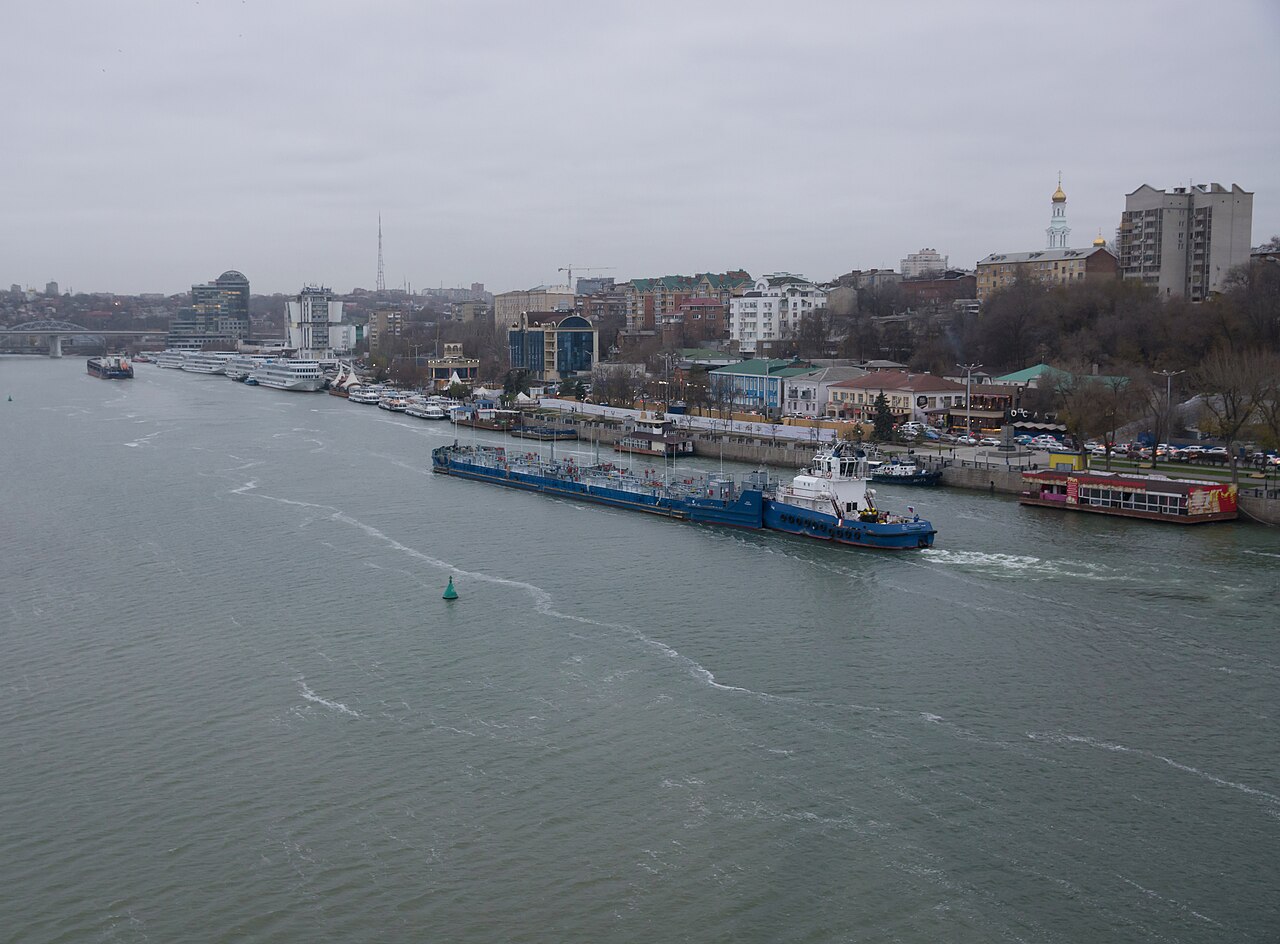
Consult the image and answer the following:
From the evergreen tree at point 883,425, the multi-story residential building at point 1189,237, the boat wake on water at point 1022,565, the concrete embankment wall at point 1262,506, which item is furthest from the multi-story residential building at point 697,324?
the boat wake on water at point 1022,565

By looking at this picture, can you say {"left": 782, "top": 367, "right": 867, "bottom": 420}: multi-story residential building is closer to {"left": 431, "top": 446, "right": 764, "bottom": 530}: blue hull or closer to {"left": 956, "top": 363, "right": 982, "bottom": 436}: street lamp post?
{"left": 956, "top": 363, "right": 982, "bottom": 436}: street lamp post

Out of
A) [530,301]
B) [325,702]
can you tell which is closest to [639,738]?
[325,702]

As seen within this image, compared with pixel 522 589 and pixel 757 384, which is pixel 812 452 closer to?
pixel 757 384

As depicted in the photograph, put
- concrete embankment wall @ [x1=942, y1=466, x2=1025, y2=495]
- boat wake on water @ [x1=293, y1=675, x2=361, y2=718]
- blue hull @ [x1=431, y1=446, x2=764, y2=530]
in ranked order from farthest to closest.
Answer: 1. concrete embankment wall @ [x1=942, y1=466, x2=1025, y2=495]
2. blue hull @ [x1=431, y1=446, x2=764, y2=530]
3. boat wake on water @ [x1=293, y1=675, x2=361, y2=718]

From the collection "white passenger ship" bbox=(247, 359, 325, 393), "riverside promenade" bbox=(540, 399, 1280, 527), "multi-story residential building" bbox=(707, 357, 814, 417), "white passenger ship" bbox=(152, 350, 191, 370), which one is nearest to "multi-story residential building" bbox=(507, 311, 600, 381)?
"riverside promenade" bbox=(540, 399, 1280, 527)

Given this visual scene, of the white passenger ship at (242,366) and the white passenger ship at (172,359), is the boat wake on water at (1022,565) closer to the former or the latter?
the white passenger ship at (242,366)

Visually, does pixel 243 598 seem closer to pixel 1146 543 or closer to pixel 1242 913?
pixel 1242 913

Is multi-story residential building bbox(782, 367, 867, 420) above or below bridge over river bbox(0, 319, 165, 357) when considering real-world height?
below

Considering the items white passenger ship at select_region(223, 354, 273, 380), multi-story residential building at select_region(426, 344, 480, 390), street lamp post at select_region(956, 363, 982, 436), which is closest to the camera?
street lamp post at select_region(956, 363, 982, 436)
